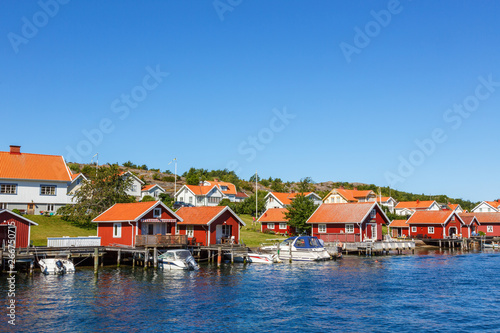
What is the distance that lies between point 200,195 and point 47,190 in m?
49.5

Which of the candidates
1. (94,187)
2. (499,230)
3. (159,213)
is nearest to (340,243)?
(159,213)

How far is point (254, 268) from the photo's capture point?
163 feet

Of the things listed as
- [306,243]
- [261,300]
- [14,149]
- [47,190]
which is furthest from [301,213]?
[14,149]

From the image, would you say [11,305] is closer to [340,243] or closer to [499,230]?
[340,243]

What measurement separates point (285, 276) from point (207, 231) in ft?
53.7

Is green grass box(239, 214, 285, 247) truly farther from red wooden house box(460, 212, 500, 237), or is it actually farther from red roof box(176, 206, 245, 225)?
red wooden house box(460, 212, 500, 237)

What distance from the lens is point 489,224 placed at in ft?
325

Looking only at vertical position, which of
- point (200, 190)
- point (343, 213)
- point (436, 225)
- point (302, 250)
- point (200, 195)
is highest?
point (200, 190)

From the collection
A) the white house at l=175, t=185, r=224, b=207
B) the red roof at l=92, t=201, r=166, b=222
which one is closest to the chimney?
the red roof at l=92, t=201, r=166, b=222

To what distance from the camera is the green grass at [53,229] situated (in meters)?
59.3

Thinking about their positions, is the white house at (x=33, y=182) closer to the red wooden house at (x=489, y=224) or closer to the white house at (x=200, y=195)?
the white house at (x=200, y=195)

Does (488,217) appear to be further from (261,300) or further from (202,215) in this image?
(261,300)

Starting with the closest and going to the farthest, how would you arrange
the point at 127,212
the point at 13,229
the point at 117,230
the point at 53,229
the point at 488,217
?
the point at 13,229
the point at 117,230
the point at 127,212
the point at 53,229
the point at 488,217

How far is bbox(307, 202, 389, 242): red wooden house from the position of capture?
68.1 metres
